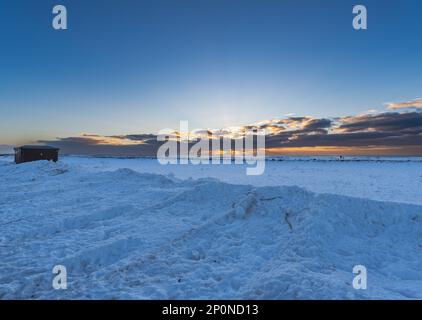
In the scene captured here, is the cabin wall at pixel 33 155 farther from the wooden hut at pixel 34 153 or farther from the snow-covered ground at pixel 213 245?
the snow-covered ground at pixel 213 245

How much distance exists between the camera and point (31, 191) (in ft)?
59.9

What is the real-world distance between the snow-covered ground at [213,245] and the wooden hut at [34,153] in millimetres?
24638

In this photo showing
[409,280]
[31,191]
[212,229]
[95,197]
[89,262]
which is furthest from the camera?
[31,191]

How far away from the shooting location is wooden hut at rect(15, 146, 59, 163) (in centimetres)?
3669

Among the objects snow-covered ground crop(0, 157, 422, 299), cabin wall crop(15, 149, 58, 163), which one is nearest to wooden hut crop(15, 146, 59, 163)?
cabin wall crop(15, 149, 58, 163)

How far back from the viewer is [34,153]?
37.3 metres

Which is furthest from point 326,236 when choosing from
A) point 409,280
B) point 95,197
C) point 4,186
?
point 4,186

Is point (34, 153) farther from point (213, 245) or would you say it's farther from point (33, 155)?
point (213, 245)

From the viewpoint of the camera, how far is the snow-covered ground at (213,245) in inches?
260

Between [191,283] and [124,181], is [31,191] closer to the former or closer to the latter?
[124,181]

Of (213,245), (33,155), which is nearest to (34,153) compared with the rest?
(33,155)

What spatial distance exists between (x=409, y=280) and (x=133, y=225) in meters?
8.47

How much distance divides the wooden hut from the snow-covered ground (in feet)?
80.8

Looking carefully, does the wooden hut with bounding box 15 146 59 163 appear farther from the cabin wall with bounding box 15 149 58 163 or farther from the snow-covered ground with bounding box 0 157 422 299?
the snow-covered ground with bounding box 0 157 422 299
